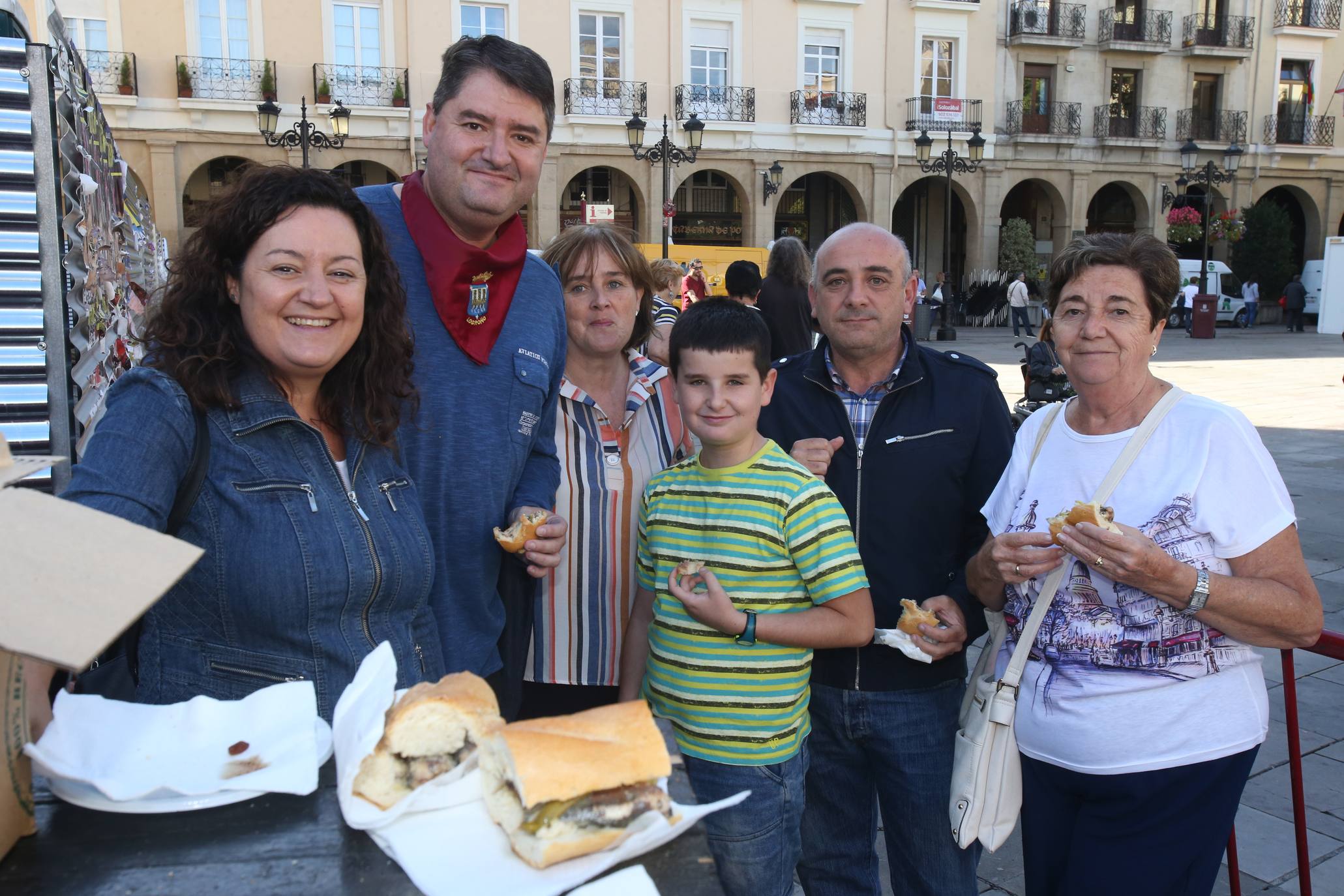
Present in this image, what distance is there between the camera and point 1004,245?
32531 mm

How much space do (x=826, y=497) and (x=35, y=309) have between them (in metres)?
2.49

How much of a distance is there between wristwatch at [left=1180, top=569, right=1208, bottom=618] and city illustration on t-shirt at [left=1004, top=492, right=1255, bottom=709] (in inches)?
2.2

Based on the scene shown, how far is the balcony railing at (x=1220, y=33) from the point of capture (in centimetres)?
3353

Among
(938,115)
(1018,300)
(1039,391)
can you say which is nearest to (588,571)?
(1039,391)

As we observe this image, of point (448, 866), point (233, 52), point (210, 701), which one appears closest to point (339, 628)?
point (210, 701)

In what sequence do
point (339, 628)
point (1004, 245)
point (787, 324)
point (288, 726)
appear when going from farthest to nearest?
point (1004, 245)
point (787, 324)
point (339, 628)
point (288, 726)

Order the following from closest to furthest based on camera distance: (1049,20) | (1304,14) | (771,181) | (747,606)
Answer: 1. (747,606)
2. (771,181)
3. (1049,20)
4. (1304,14)

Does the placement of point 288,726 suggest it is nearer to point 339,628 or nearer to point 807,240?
point 339,628

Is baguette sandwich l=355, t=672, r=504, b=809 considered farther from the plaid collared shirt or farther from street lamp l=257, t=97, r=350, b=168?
street lamp l=257, t=97, r=350, b=168

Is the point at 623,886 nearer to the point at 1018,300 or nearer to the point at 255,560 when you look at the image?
the point at 255,560

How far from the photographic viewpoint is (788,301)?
870cm

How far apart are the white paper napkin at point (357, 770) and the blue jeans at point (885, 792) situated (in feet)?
5.59

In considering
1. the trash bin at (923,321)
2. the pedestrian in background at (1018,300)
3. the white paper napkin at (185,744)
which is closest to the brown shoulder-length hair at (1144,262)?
the white paper napkin at (185,744)

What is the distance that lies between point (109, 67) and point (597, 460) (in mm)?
26092
